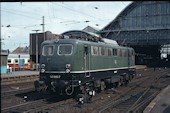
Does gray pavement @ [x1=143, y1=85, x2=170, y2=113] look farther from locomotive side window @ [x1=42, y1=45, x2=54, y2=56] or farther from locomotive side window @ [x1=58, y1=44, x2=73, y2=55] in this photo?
locomotive side window @ [x1=42, y1=45, x2=54, y2=56]

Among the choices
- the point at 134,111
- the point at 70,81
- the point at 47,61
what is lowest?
the point at 134,111

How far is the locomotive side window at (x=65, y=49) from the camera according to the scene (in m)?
16.7

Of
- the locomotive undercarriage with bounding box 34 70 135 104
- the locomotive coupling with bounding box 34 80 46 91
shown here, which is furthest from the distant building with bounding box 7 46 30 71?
the locomotive coupling with bounding box 34 80 46 91

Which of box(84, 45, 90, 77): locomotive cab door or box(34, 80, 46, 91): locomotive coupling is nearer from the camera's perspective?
box(34, 80, 46, 91): locomotive coupling

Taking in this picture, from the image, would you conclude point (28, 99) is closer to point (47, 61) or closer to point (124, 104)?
point (47, 61)

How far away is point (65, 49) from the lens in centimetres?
1691

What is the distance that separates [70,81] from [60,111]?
288 cm

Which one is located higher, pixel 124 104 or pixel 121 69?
pixel 121 69

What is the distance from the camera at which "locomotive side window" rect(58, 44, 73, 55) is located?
1673cm

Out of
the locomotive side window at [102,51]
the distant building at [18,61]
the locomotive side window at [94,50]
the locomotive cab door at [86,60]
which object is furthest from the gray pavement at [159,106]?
the distant building at [18,61]

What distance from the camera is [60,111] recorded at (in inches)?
531

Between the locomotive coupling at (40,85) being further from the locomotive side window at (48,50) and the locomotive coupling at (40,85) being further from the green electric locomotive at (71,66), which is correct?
the locomotive side window at (48,50)

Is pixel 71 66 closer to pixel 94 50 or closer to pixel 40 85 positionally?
pixel 40 85

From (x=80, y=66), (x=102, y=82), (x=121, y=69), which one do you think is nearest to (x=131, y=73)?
(x=121, y=69)
